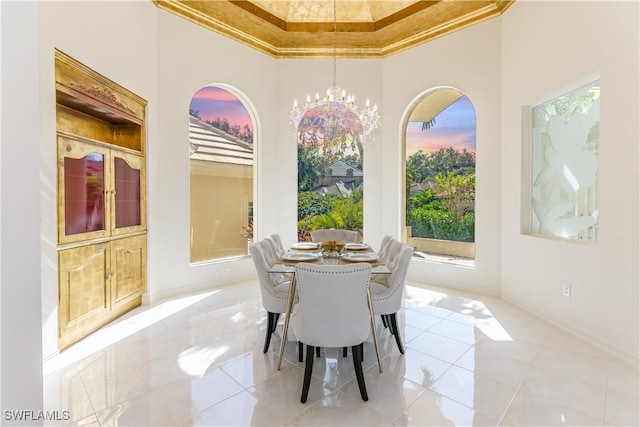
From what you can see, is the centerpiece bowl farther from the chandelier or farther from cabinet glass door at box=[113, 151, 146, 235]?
cabinet glass door at box=[113, 151, 146, 235]

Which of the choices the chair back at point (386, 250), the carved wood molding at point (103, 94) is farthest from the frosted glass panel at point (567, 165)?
the carved wood molding at point (103, 94)

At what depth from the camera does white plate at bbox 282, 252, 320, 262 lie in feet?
9.75

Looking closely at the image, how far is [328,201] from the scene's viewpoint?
5.65 meters

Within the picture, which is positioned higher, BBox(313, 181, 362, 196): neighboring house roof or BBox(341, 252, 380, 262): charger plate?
BBox(313, 181, 362, 196): neighboring house roof

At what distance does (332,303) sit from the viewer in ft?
6.58

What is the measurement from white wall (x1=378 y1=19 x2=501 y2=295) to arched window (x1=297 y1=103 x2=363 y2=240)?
100 cm

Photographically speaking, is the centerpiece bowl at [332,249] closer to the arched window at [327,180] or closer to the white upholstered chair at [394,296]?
the white upholstered chair at [394,296]

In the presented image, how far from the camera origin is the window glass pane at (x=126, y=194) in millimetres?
3460

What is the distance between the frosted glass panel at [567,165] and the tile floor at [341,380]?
3.90ft

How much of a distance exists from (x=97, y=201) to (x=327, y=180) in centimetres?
351

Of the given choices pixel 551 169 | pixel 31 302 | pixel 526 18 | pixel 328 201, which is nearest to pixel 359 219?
pixel 328 201

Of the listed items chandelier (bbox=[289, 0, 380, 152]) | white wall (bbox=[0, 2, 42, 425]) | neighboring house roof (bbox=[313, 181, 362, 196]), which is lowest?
white wall (bbox=[0, 2, 42, 425])

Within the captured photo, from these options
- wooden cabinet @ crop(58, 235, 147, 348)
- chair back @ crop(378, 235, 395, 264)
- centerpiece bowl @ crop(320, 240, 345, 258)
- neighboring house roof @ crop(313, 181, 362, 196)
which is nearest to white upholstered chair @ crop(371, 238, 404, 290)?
chair back @ crop(378, 235, 395, 264)

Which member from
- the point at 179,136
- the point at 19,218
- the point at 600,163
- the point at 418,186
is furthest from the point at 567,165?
the point at 179,136
